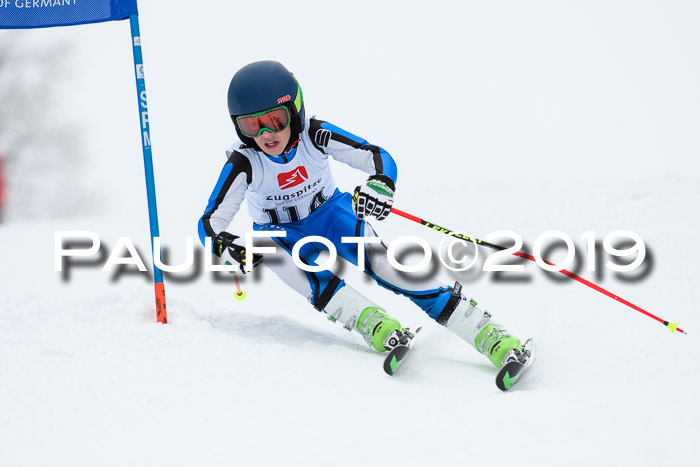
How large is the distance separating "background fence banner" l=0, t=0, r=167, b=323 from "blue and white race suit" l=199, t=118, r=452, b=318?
0.48m

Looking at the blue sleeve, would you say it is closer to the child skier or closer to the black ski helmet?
the child skier

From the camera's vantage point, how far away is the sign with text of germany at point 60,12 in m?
4.04

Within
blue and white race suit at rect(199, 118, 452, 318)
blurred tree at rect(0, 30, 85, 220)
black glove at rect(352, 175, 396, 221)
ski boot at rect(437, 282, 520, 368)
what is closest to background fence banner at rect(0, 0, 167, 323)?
blue and white race suit at rect(199, 118, 452, 318)

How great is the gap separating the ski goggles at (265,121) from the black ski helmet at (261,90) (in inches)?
1.4

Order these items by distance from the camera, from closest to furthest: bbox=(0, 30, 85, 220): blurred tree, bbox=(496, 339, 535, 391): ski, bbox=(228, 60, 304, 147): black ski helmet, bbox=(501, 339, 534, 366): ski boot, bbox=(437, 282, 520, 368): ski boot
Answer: bbox=(496, 339, 535, 391): ski, bbox=(501, 339, 534, 366): ski boot, bbox=(228, 60, 304, 147): black ski helmet, bbox=(437, 282, 520, 368): ski boot, bbox=(0, 30, 85, 220): blurred tree

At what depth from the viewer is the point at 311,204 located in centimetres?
410

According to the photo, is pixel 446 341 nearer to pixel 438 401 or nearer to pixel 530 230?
pixel 438 401

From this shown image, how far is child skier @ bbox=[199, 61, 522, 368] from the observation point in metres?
3.68

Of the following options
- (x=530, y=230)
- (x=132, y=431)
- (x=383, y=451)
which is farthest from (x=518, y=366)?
(x=530, y=230)

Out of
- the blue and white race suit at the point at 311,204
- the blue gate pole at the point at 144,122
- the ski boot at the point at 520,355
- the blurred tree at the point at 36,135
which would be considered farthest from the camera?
the blurred tree at the point at 36,135

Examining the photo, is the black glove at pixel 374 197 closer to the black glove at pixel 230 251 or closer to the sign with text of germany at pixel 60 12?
the black glove at pixel 230 251

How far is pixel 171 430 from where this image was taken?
7.94 feet

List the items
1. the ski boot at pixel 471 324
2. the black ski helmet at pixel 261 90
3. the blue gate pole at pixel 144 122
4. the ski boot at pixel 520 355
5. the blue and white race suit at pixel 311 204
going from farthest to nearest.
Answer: the blue gate pole at pixel 144 122 → the blue and white race suit at pixel 311 204 → the ski boot at pixel 471 324 → the black ski helmet at pixel 261 90 → the ski boot at pixel 520 355

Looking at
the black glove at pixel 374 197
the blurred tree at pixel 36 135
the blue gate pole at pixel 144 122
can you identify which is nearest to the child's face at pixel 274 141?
the black glove at pixel 374 197
